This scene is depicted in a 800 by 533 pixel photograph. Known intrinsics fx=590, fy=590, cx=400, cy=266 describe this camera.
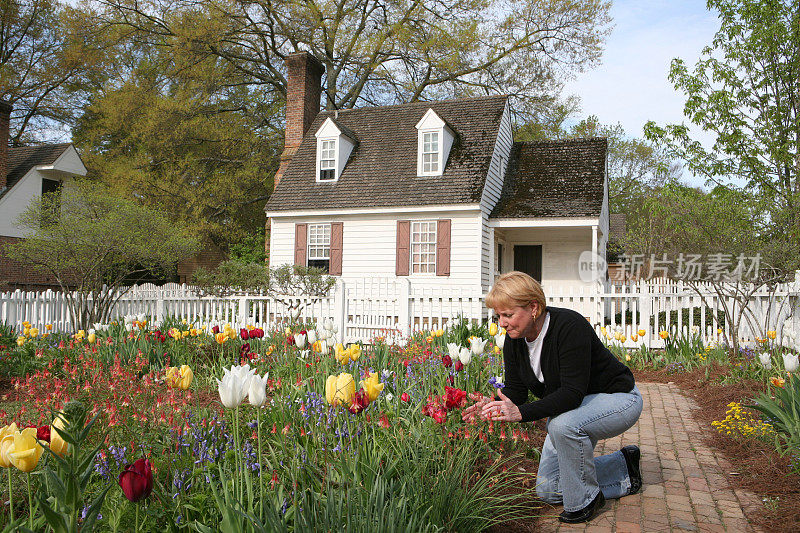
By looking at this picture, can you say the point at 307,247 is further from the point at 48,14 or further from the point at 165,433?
the point at 48,14

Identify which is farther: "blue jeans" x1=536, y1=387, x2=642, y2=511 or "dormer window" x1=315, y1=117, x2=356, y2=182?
"dormer window" x1=315, y1=117, x2=356, y2=182

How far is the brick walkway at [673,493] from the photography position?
3299 millimetres

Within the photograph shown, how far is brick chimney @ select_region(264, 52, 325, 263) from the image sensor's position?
21.2m

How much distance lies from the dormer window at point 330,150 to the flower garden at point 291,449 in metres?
13.4

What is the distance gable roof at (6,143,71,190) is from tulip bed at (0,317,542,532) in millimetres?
20429

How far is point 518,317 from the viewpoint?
330 centimetres

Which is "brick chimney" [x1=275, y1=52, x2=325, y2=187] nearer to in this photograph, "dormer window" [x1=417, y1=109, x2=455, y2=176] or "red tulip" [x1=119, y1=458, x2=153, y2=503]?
"dormer window" [x1=417, y1=109, x2=455, y2=176]

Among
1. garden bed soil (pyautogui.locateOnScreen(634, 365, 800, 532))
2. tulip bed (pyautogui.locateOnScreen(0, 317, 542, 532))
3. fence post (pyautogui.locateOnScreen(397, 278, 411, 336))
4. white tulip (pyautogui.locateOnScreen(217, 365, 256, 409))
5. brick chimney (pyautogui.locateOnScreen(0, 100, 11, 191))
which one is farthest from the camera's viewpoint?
brick chimney (pyautogui.locateOnScreen(0, 100, 11, 191))

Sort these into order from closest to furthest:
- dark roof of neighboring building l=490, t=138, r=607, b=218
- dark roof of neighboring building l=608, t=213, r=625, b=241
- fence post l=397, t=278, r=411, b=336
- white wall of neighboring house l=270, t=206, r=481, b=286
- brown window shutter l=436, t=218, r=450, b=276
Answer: fence post l=397, t=278, r=411, b=336
dark roof of neighboring building l=490, t=138, r=607, b=218
white wall of neighboring house l=270, t=206, r=481, b=286
brown window shutter l=436, t=218, r=450, b=276
dark roof of neighboring building l=608, t=213, r=625, b=241

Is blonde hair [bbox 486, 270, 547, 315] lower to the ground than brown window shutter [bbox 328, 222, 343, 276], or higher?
lower

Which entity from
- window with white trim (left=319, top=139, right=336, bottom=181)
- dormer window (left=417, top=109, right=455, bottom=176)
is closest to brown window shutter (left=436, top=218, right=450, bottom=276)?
dormer window (left=417, top=109, right=455, bottom=176)

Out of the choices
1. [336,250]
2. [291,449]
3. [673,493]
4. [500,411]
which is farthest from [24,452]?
[336,250]

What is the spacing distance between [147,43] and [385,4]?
10483 millimetres

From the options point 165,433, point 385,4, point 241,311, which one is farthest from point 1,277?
point 165,433
